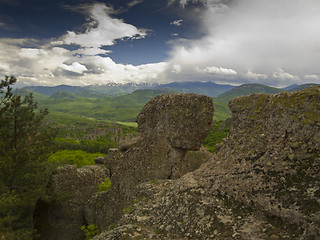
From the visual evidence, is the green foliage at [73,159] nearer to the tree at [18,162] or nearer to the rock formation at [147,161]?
the rock formation at [147,161]

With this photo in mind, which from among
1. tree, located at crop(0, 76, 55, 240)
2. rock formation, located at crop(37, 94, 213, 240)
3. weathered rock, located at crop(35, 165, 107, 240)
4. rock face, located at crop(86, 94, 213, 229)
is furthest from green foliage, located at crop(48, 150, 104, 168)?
rock face, located at crop(86, 94, 213, 229)

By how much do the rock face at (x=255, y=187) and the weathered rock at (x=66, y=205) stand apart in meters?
19.6

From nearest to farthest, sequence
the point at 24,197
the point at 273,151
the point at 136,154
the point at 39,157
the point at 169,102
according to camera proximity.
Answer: the point at 273,151, the point at 169,102, the point at 136,154, the point at 24,197, the point at 39,157

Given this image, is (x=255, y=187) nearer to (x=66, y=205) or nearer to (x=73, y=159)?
(x=66, y=205)

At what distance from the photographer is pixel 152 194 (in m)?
15.0

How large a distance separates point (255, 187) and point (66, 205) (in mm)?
27700

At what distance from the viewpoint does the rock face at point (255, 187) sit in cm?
835

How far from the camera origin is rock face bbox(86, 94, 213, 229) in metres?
19.5

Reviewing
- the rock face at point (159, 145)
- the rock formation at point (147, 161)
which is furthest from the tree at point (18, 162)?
the rock face at point (159, 145)

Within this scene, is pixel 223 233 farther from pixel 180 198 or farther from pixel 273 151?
pixel 273 151

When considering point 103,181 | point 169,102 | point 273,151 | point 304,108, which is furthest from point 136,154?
point 304,108

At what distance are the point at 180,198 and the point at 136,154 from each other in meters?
10.9

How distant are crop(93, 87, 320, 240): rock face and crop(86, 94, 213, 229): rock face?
6241 mm

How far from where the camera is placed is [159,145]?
21.4m
